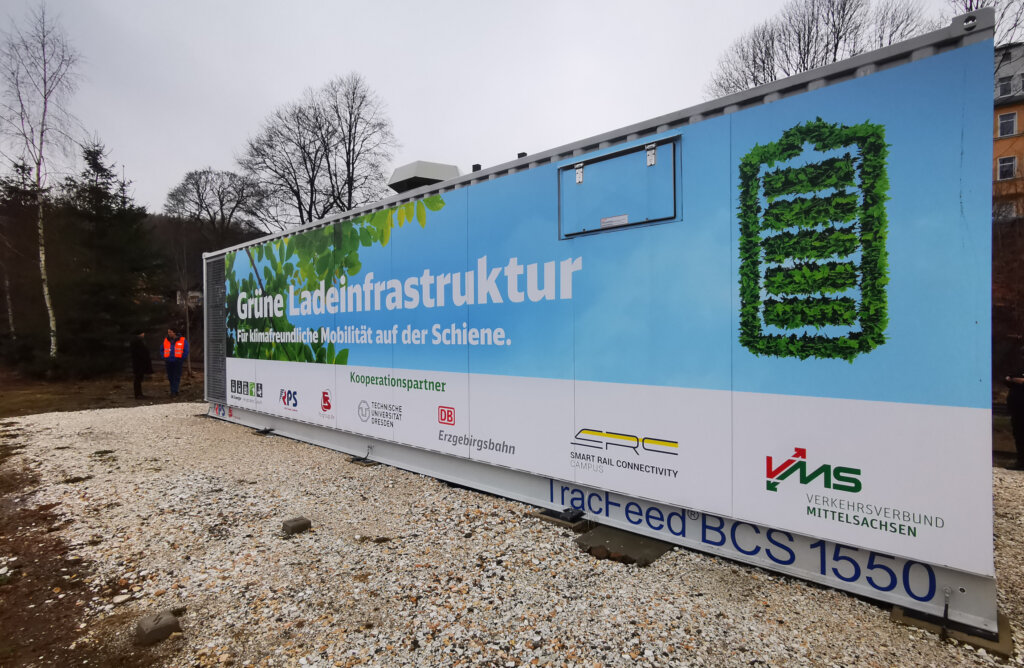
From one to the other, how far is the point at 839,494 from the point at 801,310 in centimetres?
104

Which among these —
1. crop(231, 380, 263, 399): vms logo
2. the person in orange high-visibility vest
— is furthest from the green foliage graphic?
the person in orange high-visibility vest

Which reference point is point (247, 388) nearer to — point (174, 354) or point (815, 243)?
point (174, 354)

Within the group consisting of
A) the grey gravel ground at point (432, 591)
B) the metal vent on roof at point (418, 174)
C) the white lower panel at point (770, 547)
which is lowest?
the grey gravel ground at point (432, 591)

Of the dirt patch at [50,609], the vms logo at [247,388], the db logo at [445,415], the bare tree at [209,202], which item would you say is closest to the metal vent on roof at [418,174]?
the db logo at [445,415]

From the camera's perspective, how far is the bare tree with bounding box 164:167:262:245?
103 feet

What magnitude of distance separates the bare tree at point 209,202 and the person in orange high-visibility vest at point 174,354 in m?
20.3

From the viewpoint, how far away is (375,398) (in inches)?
234

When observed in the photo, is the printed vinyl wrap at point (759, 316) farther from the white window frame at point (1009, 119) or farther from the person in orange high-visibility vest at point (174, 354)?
the white window frame at point (1009, 119)

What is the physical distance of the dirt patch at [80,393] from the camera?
12039 millimetres

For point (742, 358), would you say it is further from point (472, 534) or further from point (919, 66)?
point (472, 534)

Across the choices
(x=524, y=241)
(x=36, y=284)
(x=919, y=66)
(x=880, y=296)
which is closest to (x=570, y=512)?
(x=524, y=241)

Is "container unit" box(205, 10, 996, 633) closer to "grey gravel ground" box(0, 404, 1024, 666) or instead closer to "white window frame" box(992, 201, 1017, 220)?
"grey gravel ground" box(0, 404, 1024, 666)

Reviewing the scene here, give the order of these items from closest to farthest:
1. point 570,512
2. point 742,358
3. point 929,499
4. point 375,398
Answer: point 929,499, point 742,358, point 570,512, point 375,398

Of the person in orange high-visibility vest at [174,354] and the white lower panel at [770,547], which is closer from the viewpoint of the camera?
the white lower panel at [770,547]
